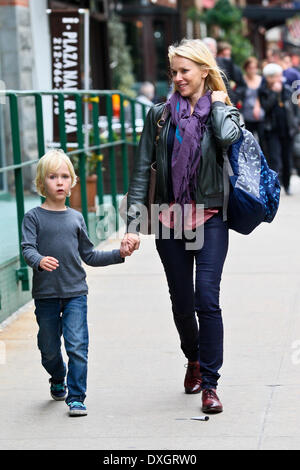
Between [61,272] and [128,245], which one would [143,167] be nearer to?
[128,245]

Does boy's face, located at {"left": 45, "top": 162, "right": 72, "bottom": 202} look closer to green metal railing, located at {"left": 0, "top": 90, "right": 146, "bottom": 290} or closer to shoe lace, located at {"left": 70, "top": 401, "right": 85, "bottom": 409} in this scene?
shoe lace, located at {"left": 70, "top": 401, "right": 85, "bottom": 409}

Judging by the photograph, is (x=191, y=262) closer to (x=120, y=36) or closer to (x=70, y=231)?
(x=70, y=231)

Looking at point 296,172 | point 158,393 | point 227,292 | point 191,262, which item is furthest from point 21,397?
point 296,172

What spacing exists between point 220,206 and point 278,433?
114cm

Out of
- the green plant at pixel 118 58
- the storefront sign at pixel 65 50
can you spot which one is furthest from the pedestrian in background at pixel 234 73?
the green plant at pixel 118 58

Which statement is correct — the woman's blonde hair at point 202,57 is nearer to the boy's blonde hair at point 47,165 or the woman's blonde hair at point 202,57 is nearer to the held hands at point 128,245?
the boy's blonde hair at point 47,165

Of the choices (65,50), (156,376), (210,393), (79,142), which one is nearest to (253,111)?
(65,50)

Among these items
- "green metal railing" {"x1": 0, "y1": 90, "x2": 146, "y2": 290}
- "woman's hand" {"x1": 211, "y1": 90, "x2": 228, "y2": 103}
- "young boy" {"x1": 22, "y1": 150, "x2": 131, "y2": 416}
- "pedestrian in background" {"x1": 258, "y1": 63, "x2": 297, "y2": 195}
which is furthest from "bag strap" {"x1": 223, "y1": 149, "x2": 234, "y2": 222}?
"pedestrian in background" {"x1": 258, "y1": 63, "x2": 297, "y2": 195}

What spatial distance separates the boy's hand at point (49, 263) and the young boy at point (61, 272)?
0.65 feet

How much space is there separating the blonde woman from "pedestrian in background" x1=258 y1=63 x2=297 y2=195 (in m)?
9.30

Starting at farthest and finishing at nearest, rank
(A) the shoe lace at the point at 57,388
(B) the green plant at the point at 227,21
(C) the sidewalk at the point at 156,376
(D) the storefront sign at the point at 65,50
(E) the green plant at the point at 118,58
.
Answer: (B) the green plant at the point at 227,21, (E) the green plant at the point at 118,58, (D) the storefront sign at the point at 65,50, (A) the shoe lace at the point at 57,388, (C) the sidewalk at the point at 156,376

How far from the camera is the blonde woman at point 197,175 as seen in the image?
207 inches

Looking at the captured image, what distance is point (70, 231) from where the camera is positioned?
536 centimetres
